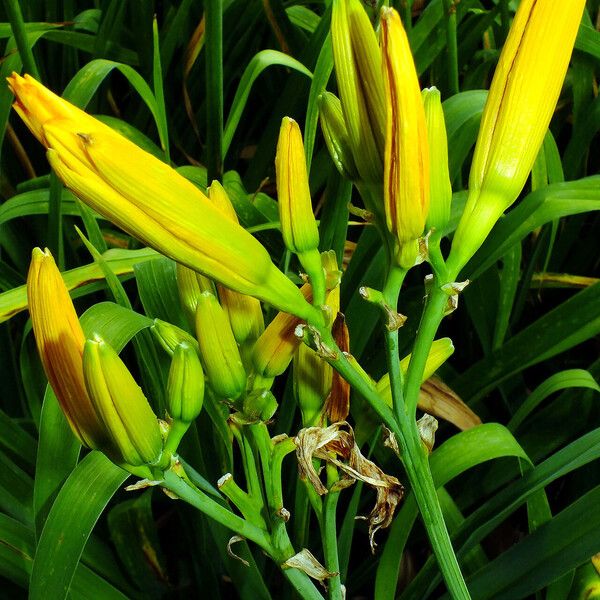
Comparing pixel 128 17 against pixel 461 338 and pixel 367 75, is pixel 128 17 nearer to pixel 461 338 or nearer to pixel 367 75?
pixel 461 338

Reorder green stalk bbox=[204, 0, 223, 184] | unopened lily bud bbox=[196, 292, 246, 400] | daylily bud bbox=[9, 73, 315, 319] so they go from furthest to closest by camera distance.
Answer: green stalk bbox=[204, 0, 223, 184], unopened lily bud bbox=[196, 292, 246, 400], daylily bud bbox=[9, 73, 315, 319]

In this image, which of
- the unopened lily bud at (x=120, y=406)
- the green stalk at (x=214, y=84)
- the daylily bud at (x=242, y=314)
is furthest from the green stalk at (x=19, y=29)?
the unopened lily bud at (x=120, y=406)

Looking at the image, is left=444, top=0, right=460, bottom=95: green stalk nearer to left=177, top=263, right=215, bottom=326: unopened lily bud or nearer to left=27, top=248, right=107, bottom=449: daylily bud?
left=177, top=263, right=215, bottom=326: unopened lily bud

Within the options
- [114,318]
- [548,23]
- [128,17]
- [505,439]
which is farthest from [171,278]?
[128,17]

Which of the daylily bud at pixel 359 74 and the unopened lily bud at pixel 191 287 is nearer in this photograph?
the daylily bud at pixel 359 74

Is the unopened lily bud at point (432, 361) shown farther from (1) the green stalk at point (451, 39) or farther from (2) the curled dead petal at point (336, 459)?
(1) the green stalk at point (451, 39)

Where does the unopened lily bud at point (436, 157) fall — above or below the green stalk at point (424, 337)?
above

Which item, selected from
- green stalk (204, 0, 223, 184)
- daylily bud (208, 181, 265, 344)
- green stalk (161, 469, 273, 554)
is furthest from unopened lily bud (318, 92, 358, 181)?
green stalk (204, 0, 223, 184)
